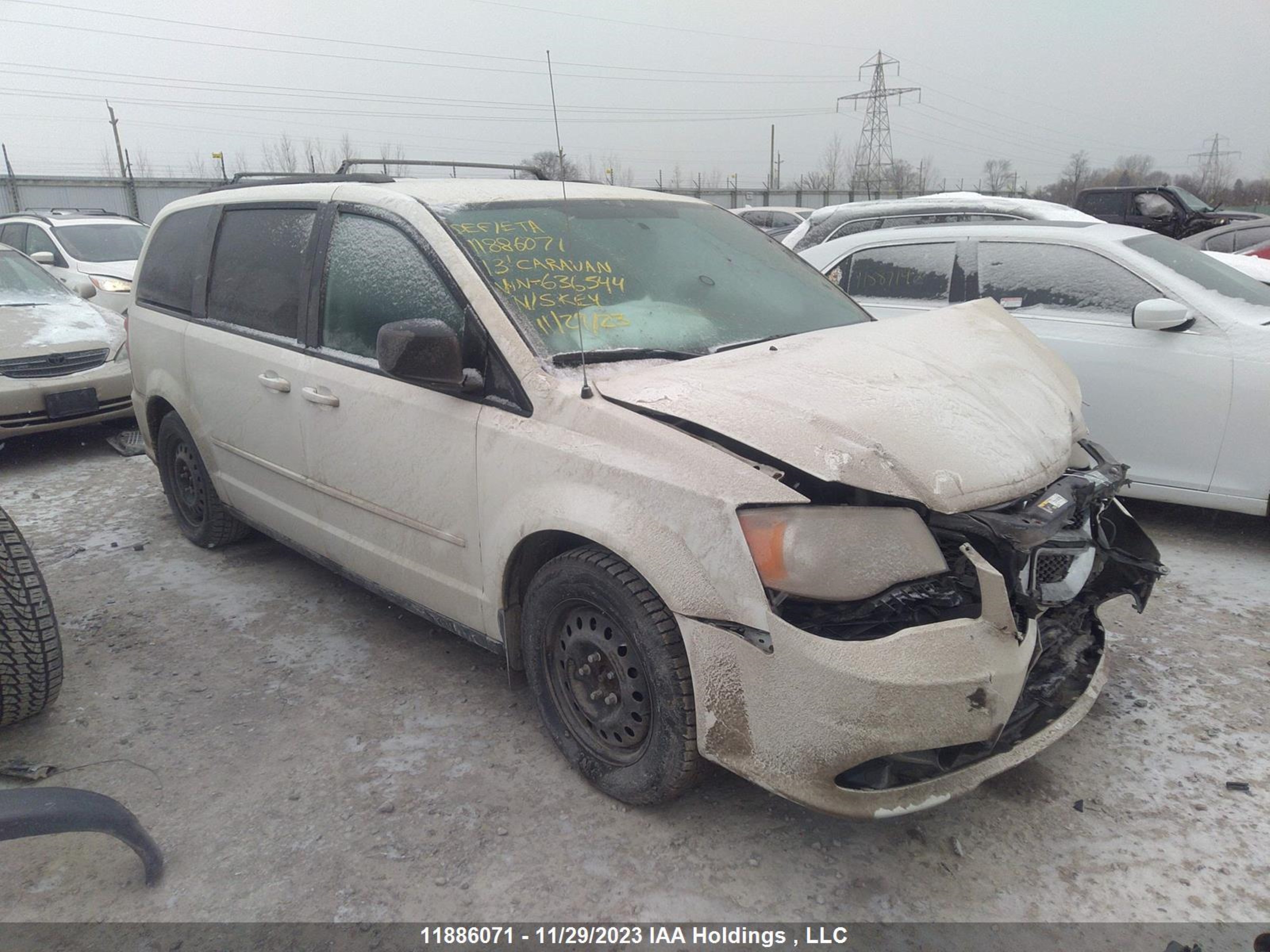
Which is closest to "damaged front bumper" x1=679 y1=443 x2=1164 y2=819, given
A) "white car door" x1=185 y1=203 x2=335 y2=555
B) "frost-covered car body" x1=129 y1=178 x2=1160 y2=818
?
"frost-covered car body" x1=129 y1=178 x2=1160 y2=818

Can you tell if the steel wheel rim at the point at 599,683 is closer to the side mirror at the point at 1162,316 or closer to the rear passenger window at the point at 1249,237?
the side mirror at the point at 1162,316

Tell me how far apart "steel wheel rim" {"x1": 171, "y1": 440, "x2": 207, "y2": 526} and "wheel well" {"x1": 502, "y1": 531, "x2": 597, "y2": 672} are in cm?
235

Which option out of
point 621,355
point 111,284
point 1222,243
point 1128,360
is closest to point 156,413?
point 621,355

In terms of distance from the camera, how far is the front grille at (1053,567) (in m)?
2.31

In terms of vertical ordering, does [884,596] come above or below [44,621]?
above

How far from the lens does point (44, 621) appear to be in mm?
2811

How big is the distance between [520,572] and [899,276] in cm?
366

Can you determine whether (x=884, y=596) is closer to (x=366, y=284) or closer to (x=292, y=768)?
(x=292, y=768)

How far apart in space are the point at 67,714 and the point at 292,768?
1.01m

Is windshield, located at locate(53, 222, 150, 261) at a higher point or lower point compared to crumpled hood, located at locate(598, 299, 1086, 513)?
lower

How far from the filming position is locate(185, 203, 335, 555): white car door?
134 inches

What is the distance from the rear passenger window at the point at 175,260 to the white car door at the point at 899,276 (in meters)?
3.65

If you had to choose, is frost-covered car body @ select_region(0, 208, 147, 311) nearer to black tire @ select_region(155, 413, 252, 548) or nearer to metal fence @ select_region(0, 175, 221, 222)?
black tire @ select_region(155, 413, 252, 548)

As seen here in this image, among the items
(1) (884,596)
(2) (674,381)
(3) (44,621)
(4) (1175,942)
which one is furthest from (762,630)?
(3) (44,621)
